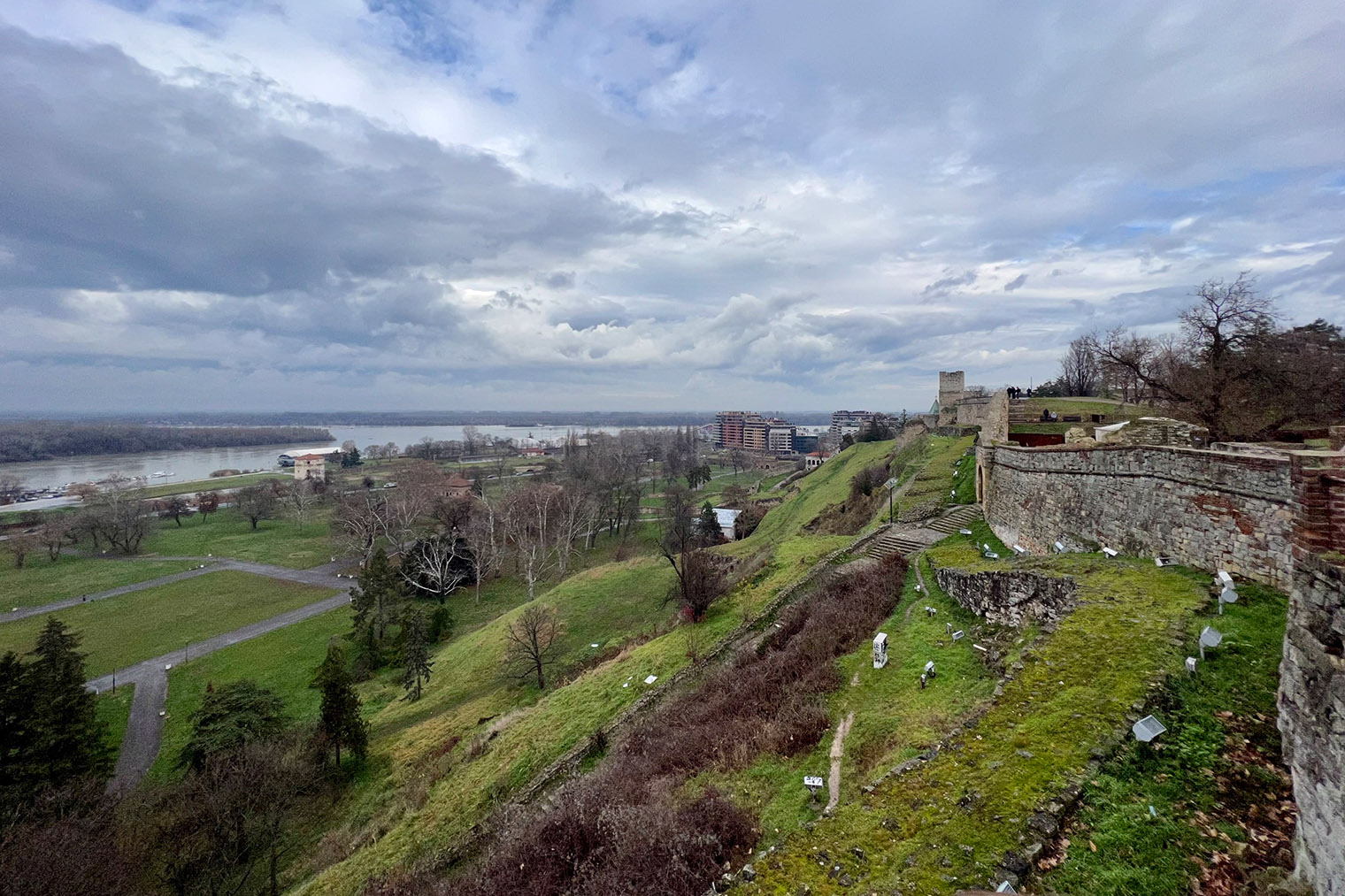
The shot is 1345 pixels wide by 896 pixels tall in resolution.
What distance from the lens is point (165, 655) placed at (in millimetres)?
28594

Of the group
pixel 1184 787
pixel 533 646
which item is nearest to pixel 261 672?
pixel 533 646

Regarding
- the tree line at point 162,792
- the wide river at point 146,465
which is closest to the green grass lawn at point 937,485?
the tree line at point 162,792

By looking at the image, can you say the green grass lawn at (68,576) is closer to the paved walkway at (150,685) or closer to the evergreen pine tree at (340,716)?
the paved walkway at (150,685)

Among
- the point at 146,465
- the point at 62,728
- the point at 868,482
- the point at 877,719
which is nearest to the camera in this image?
the point at 877,719

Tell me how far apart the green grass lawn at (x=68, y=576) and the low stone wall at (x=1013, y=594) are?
183 ft

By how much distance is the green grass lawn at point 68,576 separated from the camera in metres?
38.7

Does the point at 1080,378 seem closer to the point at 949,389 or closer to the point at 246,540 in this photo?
the point at 949,389

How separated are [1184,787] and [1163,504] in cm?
699

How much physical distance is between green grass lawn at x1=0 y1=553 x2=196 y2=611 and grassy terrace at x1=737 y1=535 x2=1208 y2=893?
55147 millimetres

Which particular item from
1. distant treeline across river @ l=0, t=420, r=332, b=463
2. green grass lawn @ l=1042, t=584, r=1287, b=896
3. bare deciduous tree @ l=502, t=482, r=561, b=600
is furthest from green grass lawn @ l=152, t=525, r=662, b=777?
distant treeline across river @ l=0, t=420, r=332, b=463

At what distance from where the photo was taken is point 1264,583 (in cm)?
807

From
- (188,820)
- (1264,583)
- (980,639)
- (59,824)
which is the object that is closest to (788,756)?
(980,639)

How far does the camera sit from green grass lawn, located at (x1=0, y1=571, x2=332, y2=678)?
2938 cm

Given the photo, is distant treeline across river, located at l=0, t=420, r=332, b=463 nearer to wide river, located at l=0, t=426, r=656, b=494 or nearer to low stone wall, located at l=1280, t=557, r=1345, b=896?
wide river, located at l=0, t=426, r=656, b=494
